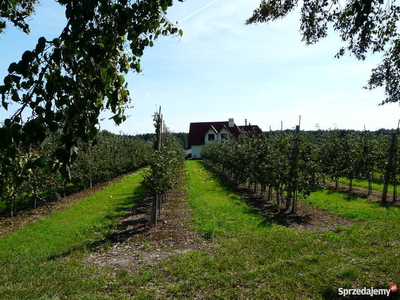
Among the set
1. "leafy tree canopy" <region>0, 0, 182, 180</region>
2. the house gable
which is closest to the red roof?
the house gable

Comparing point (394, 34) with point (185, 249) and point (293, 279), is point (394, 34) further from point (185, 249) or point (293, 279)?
point (185, 249)

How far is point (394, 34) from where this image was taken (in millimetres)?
5652

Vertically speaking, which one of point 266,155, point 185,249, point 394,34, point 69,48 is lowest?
point 185,249

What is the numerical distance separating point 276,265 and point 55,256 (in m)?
5.42

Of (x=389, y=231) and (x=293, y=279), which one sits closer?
(x=293, y=279)

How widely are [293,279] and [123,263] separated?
12.3ft

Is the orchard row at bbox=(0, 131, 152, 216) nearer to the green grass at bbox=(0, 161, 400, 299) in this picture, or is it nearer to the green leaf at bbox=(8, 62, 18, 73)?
the green leaf at bbox=(8, 62, 18, 73)

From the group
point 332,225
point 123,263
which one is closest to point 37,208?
point 123,263

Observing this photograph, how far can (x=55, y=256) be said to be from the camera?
7012mm

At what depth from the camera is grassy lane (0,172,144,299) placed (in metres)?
5.04

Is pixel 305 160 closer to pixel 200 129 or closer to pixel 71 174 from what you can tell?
pixel 71 174

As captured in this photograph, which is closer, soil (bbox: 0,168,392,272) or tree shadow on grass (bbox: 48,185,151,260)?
soil (bbox: 0,168,392,272)

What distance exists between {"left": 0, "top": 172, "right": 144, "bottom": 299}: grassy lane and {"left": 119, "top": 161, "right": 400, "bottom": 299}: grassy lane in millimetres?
909

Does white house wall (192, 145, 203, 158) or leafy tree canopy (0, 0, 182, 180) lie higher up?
leafy tree canopy (0, 0, 182, 180)
